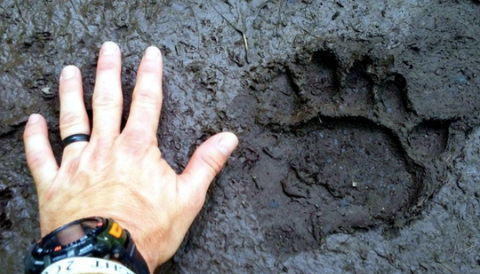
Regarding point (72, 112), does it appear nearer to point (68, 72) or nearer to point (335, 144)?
point (68, 72)

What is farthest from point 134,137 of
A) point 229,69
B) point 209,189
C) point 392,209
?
point 392,209

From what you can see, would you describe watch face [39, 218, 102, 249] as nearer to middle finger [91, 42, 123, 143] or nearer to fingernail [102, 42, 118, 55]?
middle finger [91, 42, 123, 143]

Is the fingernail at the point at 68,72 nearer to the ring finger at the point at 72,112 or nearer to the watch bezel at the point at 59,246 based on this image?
the ring finger at the point at 72,112

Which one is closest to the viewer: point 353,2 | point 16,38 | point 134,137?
point 134,137

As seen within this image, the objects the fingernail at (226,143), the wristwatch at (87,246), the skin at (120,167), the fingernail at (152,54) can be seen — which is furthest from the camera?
the fingernail at (152,54)

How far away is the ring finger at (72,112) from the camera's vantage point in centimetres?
153

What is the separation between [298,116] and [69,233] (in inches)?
38.0

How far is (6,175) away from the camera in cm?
164

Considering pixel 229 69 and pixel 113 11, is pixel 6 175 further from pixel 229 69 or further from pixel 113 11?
pixel 229 69

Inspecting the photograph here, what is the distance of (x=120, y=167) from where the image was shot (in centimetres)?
144

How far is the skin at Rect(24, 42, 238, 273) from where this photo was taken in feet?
4.50

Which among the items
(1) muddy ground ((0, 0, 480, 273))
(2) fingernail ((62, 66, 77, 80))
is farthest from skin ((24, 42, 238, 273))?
(1) muddy ground ((0, 0, 480, 273))

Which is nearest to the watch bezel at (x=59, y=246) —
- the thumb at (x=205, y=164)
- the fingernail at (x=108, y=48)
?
the thumb at (x=205, y=164)

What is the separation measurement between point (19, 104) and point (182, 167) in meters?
0.69
